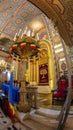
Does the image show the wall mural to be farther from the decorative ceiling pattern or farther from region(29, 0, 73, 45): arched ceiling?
region(29, 0, 73, 45): arched ceiling

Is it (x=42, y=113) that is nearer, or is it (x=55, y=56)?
(x=42, y=113)

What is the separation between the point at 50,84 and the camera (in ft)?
32.1

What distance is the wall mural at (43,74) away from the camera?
35.3ft

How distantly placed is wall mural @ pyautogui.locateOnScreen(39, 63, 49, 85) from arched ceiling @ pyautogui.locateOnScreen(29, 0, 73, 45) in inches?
372

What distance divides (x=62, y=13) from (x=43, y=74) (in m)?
9.86

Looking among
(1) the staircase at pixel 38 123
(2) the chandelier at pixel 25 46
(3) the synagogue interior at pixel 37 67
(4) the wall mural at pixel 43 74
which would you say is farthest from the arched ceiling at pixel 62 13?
(4) the wall mural at pixel 43 74

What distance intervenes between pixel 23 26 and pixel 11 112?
7.34m

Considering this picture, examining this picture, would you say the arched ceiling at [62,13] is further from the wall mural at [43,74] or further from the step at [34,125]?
the wall mural at [43,74]

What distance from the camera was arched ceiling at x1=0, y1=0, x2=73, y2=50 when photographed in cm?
121

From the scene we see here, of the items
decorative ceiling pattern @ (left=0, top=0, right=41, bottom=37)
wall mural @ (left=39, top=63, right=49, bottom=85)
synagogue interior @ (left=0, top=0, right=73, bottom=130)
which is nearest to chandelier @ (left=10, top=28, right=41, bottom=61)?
synagogue interior @ (left=0, top=0, right=73, bottom=130)

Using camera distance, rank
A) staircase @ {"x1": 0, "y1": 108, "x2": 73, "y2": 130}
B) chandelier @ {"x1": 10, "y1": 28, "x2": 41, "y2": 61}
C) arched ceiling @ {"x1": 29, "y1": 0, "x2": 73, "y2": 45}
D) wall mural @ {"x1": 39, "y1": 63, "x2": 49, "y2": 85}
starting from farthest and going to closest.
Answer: wall mural @ {"x1": 39, "y1": 63, "x2": 49, "y2": 85} → chandelier @ {"x1": 10, "y1": 28, "x2": 41, "y2": 61} → staircase @ {"x1": 0, "y1": 108, "x2": 73, "y2": 130} → arched ceiling @ {"x1": 29, "y1": 0, "x2": 73, "y2": 45}

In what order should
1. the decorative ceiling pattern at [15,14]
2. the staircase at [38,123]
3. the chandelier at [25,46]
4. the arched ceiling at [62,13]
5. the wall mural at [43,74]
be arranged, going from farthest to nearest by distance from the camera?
the wall mural at [43,74] < the decorative ceiling pattern at [15,14] < the chandelier at [25,46] < the staircase at [38,123] < the arched ceiling at [62,13]

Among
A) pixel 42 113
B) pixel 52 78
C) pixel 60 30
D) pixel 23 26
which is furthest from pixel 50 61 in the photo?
pixel 60 30

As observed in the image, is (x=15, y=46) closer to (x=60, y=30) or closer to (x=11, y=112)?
(x=11, y=112)
